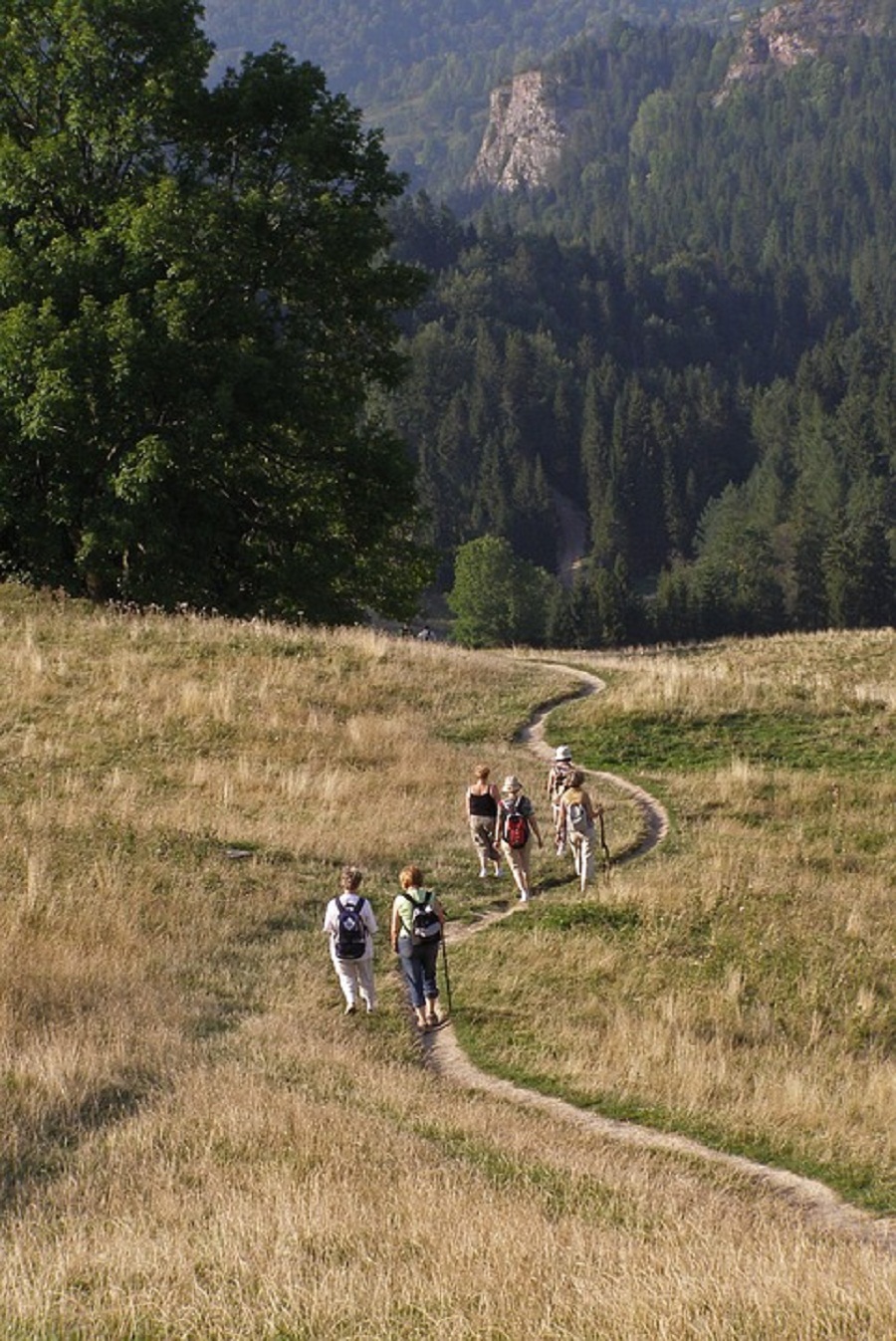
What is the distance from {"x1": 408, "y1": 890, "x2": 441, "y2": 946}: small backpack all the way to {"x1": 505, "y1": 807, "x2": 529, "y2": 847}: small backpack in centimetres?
355

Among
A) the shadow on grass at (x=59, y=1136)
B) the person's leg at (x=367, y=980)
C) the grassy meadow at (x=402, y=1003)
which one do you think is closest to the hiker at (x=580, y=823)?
the grassy meadow at (x=402, y=1003)

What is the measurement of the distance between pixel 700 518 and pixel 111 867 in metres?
176

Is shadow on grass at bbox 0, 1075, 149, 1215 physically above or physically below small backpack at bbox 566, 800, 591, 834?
below

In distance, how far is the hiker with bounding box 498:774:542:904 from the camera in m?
19.6

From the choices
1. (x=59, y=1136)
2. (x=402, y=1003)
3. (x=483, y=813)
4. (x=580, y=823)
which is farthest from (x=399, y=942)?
(x=483, y=813)

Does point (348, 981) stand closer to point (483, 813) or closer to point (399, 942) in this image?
point (399, 942)

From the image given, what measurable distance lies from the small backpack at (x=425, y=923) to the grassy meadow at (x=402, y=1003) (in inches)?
36.0

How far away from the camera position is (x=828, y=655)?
36.2 metres

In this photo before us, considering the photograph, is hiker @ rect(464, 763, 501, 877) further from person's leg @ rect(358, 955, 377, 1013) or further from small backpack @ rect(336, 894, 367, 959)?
small backpack @ rect(336, 894, 367, 959)

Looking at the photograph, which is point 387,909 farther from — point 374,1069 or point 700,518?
point 700,518

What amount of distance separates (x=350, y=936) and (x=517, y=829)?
432cm

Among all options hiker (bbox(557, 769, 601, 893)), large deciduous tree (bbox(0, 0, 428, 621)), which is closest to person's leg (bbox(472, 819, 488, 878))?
hiker (bbox(557, 769, 601, 893))

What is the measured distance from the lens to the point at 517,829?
64.0 feet

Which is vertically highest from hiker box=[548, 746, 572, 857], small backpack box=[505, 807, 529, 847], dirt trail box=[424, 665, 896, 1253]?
hiker box=[548, 746, 572, 857]
